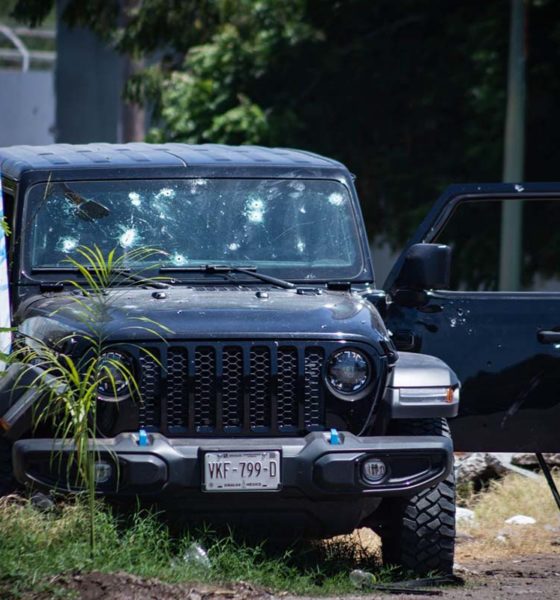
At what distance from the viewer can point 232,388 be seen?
599 centimetres

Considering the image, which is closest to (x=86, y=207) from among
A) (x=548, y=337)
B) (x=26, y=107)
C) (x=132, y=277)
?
(x=132, y=277)

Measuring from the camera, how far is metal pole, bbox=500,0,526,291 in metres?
14.7

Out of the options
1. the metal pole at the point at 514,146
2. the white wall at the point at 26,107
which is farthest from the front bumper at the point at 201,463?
the white wall at the point at 26,107

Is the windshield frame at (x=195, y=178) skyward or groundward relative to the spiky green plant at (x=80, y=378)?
skyward

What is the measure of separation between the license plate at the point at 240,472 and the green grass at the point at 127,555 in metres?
0.37

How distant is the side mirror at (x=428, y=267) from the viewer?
6.84 metres

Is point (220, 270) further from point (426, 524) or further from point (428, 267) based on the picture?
point (426, 524)

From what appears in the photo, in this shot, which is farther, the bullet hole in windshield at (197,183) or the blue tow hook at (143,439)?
the bullet hole in windshield at (197,183)

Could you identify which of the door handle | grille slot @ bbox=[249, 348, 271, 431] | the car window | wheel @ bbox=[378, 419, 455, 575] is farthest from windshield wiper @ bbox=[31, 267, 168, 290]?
the car window

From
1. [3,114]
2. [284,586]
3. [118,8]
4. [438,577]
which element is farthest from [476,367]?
[3,114]

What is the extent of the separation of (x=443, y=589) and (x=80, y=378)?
5.91ft

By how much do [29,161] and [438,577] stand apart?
289 cm

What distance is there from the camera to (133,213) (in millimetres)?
7016

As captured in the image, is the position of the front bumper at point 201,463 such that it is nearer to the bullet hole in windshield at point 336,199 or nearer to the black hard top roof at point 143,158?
the bullet hole in windshield at point 336,199
